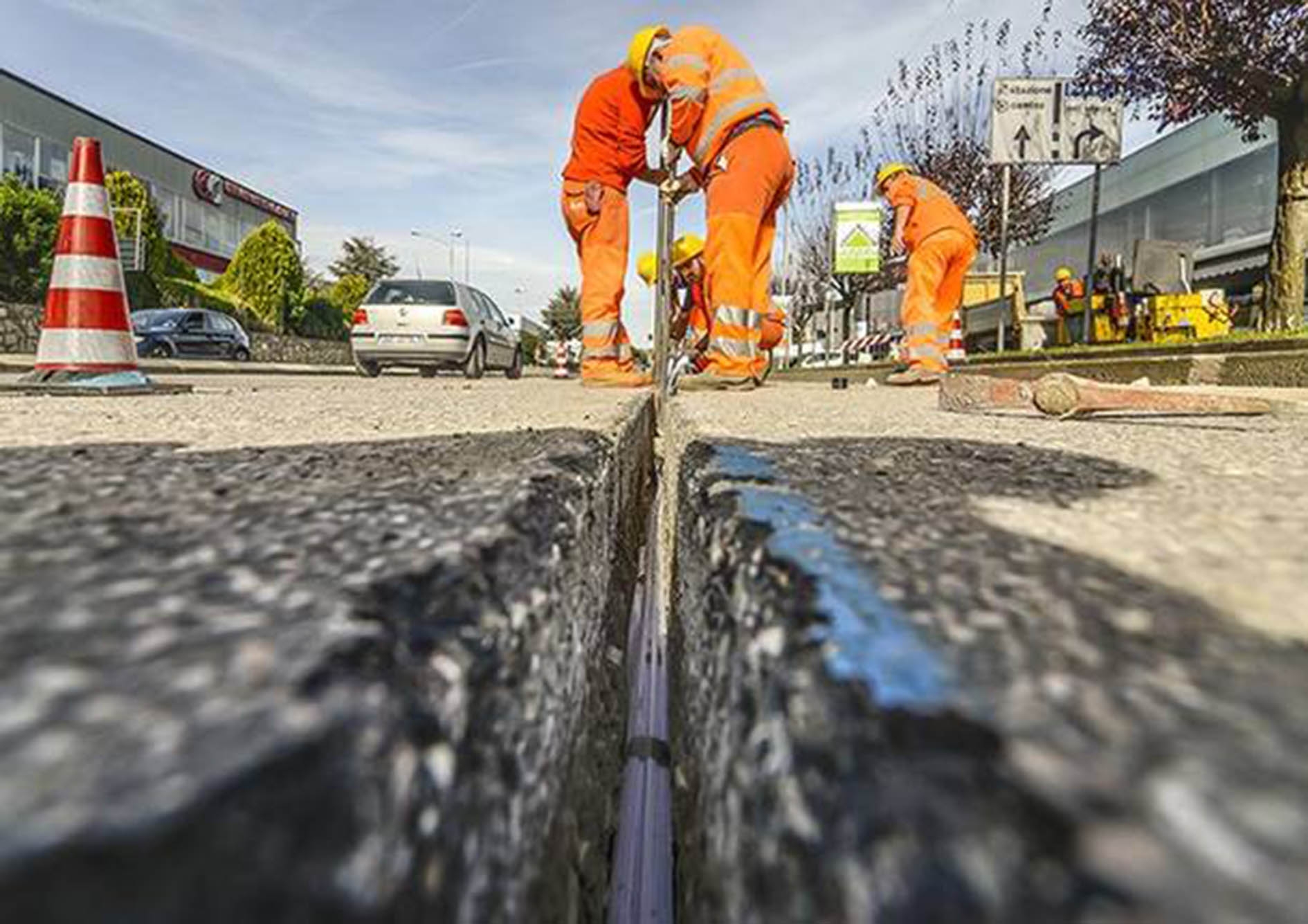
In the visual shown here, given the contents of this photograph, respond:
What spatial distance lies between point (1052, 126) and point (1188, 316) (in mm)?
4300

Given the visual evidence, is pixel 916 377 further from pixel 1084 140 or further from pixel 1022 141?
pixel 1084 140

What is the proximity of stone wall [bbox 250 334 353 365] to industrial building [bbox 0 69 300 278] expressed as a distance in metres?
6.60

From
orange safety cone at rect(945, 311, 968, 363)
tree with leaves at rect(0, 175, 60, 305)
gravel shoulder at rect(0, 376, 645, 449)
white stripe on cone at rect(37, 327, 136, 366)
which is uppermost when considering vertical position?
tree with leaves at rect(0, 175, 60, 305)

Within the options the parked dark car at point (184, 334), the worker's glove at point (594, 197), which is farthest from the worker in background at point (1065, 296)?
the parked dark car at point (184, 334)

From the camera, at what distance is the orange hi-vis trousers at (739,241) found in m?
4.25

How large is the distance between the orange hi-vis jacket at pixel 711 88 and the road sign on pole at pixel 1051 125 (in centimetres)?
658

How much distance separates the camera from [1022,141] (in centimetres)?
983

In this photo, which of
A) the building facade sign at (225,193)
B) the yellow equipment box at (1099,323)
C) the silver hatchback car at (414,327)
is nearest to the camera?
the silver hatchback car at (414,327)

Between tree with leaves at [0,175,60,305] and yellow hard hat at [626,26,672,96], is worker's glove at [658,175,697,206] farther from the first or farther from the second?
tree with leaves at [0,175,60,305]

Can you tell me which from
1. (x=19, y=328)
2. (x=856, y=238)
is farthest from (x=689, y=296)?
(x=856, y=238)

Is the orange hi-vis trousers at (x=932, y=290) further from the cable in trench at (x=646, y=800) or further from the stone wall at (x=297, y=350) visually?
the stone wall at (x=297, y=350)

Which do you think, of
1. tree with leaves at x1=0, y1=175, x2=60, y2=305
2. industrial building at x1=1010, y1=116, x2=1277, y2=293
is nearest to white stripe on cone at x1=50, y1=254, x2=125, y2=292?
tree with leaves at x1=0, y1=175, x2=60, y2=305

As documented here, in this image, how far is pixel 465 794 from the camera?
0.41 metres

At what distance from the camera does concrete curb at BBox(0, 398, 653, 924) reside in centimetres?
27
